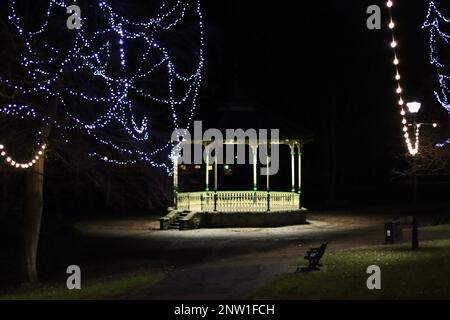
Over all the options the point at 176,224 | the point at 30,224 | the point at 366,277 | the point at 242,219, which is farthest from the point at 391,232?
the point at 30,224

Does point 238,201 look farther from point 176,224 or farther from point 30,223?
point 30,223

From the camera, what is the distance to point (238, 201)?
3158 centimetres

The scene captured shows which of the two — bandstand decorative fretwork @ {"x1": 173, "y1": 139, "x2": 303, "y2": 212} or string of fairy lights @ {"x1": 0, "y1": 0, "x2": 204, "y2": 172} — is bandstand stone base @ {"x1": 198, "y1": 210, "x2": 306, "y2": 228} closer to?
bandstand decorative fretwork @ {"x1": 173, "y1": 139, "x2": 303, "y2": 212}

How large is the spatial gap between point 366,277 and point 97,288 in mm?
5929

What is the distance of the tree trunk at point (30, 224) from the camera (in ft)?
56.9

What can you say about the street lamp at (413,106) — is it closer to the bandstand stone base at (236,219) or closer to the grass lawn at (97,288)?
the grass lawn at (97,288)

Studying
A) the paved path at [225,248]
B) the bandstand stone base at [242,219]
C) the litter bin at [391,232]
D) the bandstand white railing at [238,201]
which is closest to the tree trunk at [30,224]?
the paved path at [225,248]

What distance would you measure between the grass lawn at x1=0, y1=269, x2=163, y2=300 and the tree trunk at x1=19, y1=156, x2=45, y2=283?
713mm

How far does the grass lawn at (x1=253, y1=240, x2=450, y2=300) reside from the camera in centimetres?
1226

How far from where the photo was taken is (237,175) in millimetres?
54406

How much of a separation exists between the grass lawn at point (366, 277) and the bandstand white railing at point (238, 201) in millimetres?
13048

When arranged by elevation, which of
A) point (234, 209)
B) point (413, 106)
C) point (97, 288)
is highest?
point (413, 106)

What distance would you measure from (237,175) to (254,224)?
77.8ft

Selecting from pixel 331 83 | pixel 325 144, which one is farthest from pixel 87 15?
pixel 325 144
